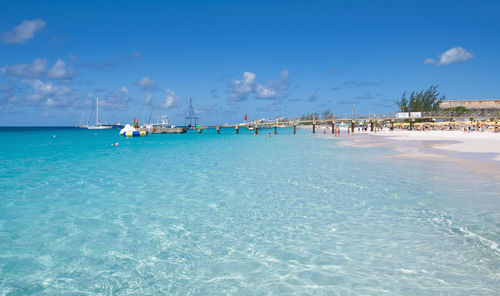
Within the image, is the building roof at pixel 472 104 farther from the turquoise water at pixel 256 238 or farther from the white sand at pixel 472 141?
the turquoise water at pixel 256 238

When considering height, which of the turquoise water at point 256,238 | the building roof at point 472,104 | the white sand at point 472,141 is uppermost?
the building roof at point 472,104

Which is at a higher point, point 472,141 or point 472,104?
point 472,104

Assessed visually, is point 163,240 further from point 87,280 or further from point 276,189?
point 276,189

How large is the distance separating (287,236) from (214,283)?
8.36 ft

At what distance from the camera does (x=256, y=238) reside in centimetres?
714

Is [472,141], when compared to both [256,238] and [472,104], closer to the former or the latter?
[256,238]

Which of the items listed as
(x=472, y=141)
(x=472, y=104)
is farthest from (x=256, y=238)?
(x=472, y=104)

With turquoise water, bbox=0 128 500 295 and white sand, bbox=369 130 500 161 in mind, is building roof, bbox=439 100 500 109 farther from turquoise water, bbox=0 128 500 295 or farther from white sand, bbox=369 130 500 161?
turquoise water, bbox=0 128 500 295

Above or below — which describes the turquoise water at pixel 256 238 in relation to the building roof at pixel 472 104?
below

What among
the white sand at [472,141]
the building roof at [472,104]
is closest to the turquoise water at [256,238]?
the white sand at [472,141]

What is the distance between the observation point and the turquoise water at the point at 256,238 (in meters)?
5.14

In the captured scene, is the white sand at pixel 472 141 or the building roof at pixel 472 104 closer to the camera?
the white sand at pixel 472 141

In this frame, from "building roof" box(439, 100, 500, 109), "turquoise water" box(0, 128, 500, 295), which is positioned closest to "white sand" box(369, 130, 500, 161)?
"turquoise water" box(0, 128, 500, 295)

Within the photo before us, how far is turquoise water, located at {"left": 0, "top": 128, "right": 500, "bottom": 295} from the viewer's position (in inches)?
202
